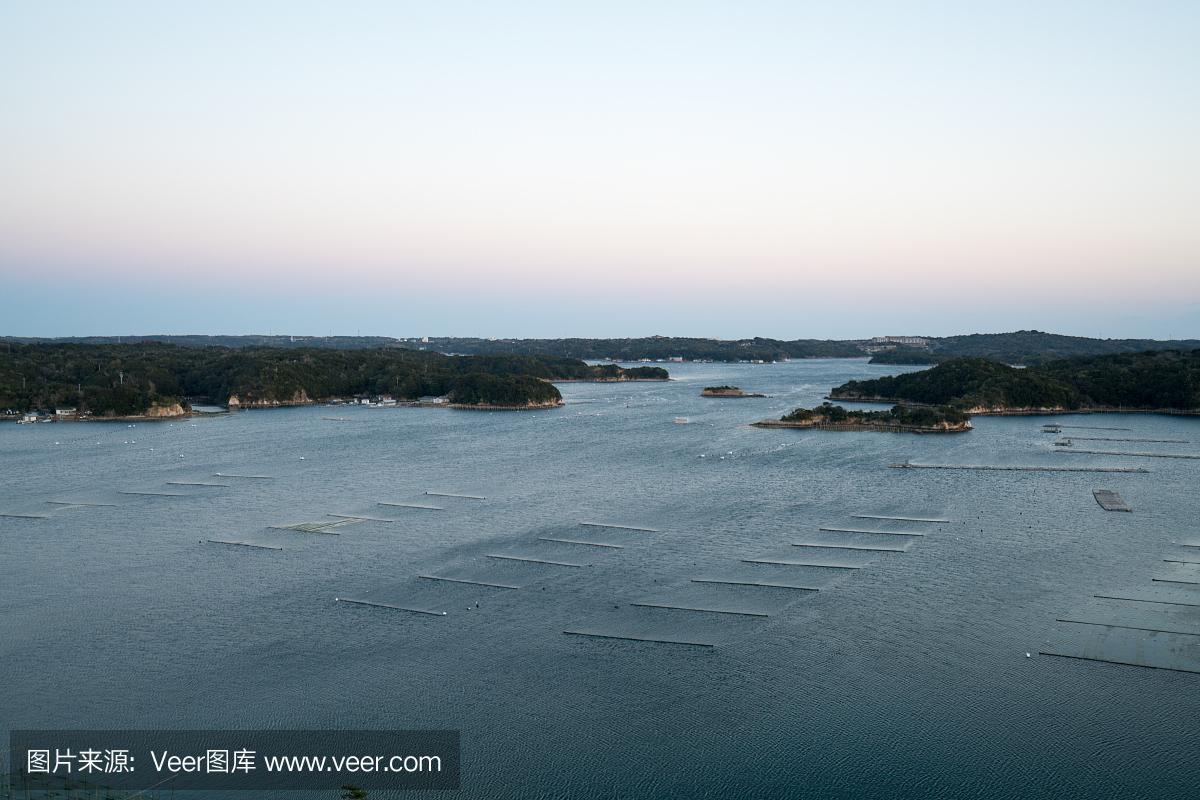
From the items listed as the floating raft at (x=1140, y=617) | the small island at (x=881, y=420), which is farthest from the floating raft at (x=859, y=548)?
the small island at (x=881, y=420)

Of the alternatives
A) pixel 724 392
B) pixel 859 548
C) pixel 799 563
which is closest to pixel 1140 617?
pixel 859 548

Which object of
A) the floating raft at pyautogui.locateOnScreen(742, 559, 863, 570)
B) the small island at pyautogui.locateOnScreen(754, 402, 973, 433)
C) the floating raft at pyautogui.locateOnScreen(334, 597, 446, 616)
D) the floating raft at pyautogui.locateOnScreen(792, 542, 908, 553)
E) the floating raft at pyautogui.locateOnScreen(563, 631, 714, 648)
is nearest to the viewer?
the floating raft at pyautogui.locateOnScreen(563, 631, 714, 648)

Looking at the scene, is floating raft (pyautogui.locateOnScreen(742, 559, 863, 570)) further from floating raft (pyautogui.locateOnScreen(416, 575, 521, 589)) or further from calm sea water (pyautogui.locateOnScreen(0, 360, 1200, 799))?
floating raft (pyautogui.locateOnScreen(416, 575, 521, 589))

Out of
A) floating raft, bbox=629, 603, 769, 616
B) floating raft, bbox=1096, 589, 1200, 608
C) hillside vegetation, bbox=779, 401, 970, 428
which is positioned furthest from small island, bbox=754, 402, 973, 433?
floating raft, bbox=629, 603, 769, 616

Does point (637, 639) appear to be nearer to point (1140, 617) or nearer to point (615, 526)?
point (615, 526)

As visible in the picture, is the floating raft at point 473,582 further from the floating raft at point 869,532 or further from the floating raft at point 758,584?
the floating raft at point 869,532

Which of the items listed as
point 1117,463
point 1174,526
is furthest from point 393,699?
point 1117,463
